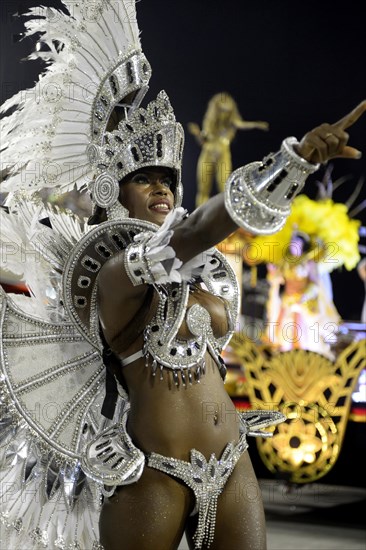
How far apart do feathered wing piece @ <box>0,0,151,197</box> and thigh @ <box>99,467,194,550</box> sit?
1007mm

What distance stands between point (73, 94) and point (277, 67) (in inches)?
229

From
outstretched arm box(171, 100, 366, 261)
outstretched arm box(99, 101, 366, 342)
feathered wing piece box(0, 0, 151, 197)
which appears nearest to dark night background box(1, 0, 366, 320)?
feathered wing piece box(0, 0, 151, 197)

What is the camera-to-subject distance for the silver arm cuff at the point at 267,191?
1.93 metres

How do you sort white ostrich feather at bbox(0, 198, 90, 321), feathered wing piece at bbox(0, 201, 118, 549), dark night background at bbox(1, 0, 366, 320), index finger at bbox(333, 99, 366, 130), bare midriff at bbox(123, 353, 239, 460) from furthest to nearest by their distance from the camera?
1. dark night background at bbox(1, 0, 366, 320)
2. white ostrich feather at bbox(0, 198, 90, 321)
3. feathered wing piece at bbox(0, 201, 118, 549)
4. bare midriff at bbox(123, 353, 239, 460)
5. index finger at bbox(333, 99, 366, 130)

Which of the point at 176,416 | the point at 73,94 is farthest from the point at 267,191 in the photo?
the point at 73,94

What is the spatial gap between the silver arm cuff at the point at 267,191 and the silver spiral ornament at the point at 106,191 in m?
0.59

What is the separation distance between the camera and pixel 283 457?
5344 millimetres

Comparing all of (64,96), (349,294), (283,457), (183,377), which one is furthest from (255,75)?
(183,377)

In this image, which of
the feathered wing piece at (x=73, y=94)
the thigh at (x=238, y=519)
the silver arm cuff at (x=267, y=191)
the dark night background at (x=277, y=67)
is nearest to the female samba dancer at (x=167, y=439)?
the thigh at (x=238, y=519)

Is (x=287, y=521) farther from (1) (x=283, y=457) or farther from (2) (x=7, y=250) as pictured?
(2) (x=7, y=250)

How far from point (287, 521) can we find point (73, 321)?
10.8 ft

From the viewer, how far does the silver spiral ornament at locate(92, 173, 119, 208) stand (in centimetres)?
248

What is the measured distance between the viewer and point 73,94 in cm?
272

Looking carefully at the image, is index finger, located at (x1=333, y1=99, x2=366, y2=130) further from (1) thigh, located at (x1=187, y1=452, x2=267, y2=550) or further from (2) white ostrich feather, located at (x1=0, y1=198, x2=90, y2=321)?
(2) white ostrich feather, located at (x1=0, y1=198, x2=90, y2=321)
